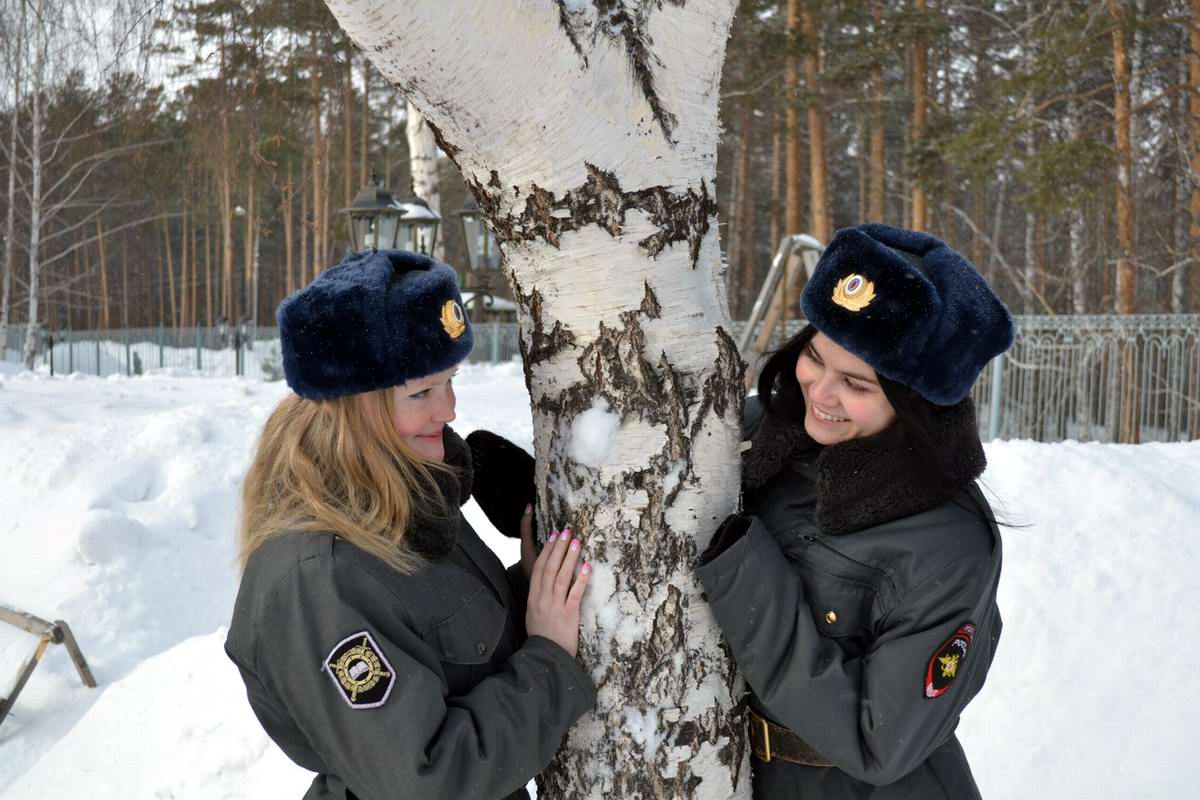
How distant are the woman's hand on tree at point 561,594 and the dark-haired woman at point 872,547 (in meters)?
0.21

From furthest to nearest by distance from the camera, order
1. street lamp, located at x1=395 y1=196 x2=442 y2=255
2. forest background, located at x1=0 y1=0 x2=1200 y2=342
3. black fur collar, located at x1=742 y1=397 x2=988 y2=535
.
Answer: street lamp, located at x1=395 y1=196 x2=442 y2=255 < forest background, located at x1=0 y1=0 x2=1200 y2=342 < black fur collar, located at x1=742 y1=397 x2=988 y2=535

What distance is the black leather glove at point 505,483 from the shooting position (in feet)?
6.52

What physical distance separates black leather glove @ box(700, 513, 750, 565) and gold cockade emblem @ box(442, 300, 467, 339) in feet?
1.84

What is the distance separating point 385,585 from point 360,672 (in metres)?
0.15

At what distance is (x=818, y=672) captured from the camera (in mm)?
1566

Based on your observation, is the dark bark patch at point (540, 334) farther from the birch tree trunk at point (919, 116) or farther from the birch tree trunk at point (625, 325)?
the birch tree trunk at point (919, 116)

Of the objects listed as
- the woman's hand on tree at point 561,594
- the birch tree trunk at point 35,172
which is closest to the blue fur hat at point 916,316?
the woman's hand on tree at point 561,594

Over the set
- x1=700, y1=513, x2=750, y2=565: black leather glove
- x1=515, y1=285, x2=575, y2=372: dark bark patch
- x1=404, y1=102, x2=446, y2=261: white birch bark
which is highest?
x1=404, y1=102, x2=446, y2=261: white birch bark

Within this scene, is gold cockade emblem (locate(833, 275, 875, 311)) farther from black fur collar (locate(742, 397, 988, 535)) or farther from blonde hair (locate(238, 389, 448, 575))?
blonde hair (locate(238, 389, 448, 575))

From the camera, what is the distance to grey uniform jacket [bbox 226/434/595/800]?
1419 millimetres

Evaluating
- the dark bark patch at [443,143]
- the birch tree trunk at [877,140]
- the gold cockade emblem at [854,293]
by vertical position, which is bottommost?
the gold cockade emblem at [854,293]

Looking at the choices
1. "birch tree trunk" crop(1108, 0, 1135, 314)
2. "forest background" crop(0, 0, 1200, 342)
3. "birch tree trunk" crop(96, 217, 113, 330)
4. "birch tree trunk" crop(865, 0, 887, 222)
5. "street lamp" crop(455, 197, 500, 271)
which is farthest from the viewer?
"birch tree trunk" crop(96, 217, 113, 330)

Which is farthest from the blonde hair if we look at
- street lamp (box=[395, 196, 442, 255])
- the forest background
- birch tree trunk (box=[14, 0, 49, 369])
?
birch tree trunk (box=[14, 0, 49, 369])

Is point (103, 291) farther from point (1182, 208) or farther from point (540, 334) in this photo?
point (540, 334)
